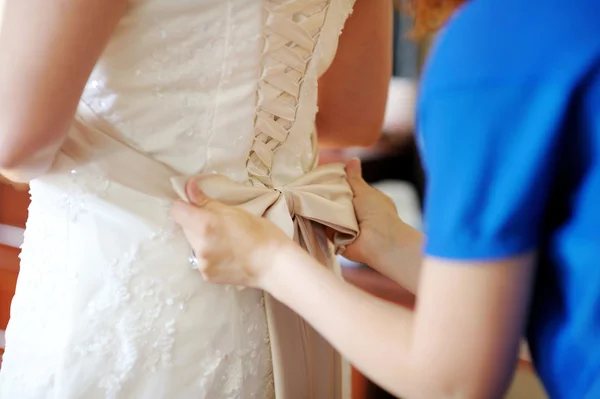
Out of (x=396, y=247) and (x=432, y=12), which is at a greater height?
(x=432, y=12)

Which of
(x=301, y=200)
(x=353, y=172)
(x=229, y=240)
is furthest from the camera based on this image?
(x=353, y=172)

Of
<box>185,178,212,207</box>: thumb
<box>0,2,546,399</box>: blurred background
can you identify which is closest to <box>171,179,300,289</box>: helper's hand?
<box>185,178,212,207</box>: thumb

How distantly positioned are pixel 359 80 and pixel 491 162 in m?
0.59

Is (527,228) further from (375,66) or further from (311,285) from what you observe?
(375,66)

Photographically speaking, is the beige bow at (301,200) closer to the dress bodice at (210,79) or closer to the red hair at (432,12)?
the dress bodice at (210,79)

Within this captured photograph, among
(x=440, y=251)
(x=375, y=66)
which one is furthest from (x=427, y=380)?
(x=375, y=66)

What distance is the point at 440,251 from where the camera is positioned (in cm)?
45

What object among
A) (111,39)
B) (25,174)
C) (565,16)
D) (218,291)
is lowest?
(218,291)

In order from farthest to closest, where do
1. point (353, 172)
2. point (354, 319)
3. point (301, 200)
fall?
point (353, 172) < point (301, 200) < point (354, 319)

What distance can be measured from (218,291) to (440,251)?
1.17 feet

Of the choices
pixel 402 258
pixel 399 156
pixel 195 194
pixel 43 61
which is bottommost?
pixel 399 156

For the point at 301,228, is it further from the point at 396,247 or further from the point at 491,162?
the point at 491,162

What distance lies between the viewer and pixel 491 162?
1.34ft

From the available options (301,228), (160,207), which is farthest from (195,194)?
(301,228)
